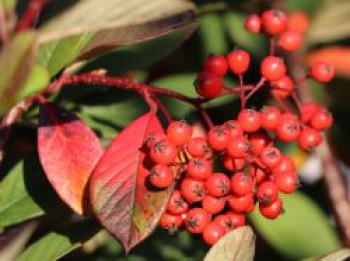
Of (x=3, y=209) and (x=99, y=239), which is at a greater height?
(x=3, y=209)

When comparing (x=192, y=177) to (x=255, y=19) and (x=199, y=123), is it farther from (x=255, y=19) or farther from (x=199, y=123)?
(x=255, y=19)

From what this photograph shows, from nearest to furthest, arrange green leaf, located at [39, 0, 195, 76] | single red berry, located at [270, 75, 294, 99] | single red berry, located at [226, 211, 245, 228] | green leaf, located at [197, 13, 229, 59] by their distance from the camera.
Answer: green leaf, located at [39, 0, 195, 76], single red berry, located at [226, 211, 245, 228], single red berry, located at [270, 75, 294, 99], green leaf, located at [197, 13, 229, 59]

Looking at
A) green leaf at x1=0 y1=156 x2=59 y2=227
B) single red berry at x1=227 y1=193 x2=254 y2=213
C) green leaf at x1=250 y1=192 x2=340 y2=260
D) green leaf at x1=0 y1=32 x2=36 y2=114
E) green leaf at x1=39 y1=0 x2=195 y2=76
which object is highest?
green leaf at x1=0 y1=32 x2=36 y2=114

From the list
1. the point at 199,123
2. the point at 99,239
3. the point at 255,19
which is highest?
the point at 255,19

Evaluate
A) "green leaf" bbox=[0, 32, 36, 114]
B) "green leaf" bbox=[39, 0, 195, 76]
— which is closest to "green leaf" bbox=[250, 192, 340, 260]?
"green leaf" bbox=[39, 0, 195, 76]

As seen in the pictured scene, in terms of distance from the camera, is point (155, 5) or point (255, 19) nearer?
point (155, 5)

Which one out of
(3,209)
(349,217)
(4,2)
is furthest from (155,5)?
(349,217)

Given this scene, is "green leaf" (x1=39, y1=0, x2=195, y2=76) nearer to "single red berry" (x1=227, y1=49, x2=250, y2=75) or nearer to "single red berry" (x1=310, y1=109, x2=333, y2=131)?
"single red berry" (x1=227, y1=49, x2=250, y2=75)
